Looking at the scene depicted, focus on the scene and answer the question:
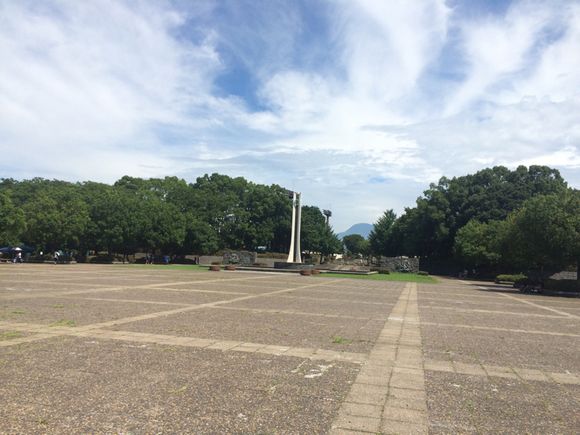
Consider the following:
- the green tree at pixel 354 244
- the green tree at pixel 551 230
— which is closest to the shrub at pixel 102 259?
the green tree at pixel 551 230

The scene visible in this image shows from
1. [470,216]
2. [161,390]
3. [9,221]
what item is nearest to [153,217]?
[9,221]

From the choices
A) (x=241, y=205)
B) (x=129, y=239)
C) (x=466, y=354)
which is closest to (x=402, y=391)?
(x=466, y=354)

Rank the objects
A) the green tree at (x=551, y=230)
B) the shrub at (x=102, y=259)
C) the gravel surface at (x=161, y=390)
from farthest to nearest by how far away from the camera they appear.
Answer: the shrub at (x=102, y=259) < the green tree at (x=551, y=230) < the gravel surface at (x=161, y=390)

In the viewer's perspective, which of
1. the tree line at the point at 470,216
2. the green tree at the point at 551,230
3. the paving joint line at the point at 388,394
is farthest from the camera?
the tree line at the point at 470,216

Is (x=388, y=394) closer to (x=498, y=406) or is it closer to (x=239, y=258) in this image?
(x=498, y=406)

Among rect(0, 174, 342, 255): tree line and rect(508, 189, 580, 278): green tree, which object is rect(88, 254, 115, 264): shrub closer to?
rect(0, 174, 342, 255): tree line

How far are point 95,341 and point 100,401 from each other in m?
3.19

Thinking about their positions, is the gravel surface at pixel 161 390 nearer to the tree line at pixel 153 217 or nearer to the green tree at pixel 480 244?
the green tree at pixel 480 244

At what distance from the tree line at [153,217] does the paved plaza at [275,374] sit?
3817cm

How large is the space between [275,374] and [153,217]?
48.8 m

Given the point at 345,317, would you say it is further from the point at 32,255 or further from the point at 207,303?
the point at 32,255

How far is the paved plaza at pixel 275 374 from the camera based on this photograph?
4.52 meters

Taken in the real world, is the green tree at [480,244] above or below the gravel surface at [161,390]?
above

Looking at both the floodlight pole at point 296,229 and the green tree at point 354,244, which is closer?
the floodlight pole at point 296,229
